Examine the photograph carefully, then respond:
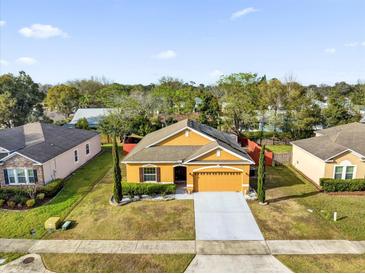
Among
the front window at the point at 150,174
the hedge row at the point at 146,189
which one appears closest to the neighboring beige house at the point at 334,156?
the hedge row at the point at 146,189

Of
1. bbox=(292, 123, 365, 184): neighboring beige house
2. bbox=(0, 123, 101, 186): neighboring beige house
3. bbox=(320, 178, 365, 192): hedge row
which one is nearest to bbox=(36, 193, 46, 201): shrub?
bbox=(0, 123, 101, 186): neighboring beige house

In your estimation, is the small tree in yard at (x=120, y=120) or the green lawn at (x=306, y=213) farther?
the small tree in yard at (x=120, y=120)

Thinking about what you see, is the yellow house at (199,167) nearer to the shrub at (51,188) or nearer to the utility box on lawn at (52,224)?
the shrub at (51,188)

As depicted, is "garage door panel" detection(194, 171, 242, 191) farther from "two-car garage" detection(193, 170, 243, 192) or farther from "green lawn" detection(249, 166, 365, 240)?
"green lawn" detection(249, 166, 365, 240)

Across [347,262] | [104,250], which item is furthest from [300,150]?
[104,250]

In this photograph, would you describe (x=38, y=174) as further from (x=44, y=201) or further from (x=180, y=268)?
(x=180, y=268)

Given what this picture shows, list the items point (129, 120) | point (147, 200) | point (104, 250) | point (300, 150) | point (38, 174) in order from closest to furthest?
point (104, 250)
point (147, 200)
point (38, 174)
point (300, 150)
point (129, 120)

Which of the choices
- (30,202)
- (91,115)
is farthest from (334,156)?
(91,115)
